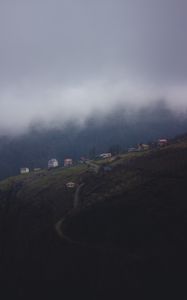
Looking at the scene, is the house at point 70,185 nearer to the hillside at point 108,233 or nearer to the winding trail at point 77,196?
the hillside at point 108,233

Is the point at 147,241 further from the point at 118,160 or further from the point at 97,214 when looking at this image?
the point at 118,160

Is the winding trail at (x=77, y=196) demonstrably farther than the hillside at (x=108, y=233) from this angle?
Yes

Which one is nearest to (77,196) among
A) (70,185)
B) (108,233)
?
(70,185)

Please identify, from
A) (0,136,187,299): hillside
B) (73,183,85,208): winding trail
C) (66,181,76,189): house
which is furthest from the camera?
(66,181,76,189): house

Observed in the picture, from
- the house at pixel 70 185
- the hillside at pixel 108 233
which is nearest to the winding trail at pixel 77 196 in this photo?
the hillside at pixel 108 233

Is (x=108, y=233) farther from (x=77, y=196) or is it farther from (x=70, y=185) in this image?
(x=70, y=185)

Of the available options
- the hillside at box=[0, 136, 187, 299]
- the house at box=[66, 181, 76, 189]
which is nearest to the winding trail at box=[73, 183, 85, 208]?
the hillside at box=[0, 136, 187, 299]

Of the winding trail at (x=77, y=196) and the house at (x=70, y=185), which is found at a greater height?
the house at (x=70, y=185)

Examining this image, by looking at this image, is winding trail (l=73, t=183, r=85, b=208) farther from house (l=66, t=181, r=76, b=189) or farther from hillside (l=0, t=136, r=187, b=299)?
house (l=66, t=181, r=76, b=189)
